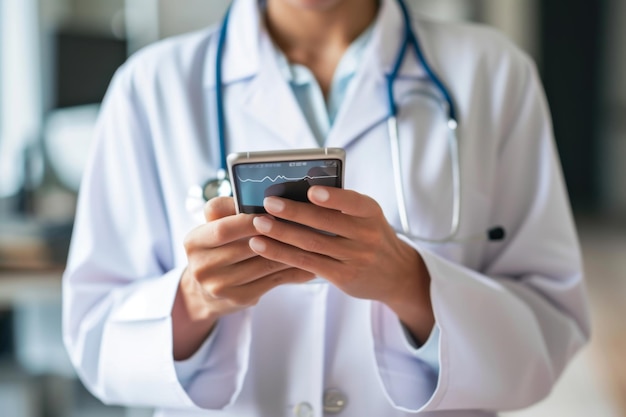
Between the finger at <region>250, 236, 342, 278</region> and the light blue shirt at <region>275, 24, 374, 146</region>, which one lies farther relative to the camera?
the light blue shirt at <region>275, 24, 374, 146</region>

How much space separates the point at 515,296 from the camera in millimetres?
988

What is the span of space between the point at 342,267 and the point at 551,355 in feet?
1.19

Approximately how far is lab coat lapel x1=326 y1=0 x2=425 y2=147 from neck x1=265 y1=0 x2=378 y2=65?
0.14 feet

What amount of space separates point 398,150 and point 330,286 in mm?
184

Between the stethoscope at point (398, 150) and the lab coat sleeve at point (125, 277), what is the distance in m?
0.10

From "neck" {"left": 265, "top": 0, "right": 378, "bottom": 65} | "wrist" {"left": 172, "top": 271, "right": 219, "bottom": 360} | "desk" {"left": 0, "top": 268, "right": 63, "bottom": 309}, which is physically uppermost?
"neck" {"left": 265, "top": 0, "right": 378, "bottom": 65}

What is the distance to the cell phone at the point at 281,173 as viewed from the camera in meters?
0.71

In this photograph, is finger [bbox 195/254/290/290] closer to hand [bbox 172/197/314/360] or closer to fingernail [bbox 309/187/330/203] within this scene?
hand [bbox 172/197/314/360]

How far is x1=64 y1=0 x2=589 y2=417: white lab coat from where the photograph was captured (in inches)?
37.2

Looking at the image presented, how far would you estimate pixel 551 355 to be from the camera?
3.34 ft

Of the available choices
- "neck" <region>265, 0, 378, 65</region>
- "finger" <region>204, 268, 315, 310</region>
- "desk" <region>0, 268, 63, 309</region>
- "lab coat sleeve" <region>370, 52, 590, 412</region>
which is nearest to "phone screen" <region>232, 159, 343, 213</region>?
"finger" <region>204, 268, 315, 310</region>

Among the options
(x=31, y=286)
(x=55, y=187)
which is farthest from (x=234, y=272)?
(x=55, y=187)

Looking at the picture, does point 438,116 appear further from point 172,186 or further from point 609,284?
point 609,284

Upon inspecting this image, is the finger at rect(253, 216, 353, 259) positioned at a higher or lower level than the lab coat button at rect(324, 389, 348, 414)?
higher
